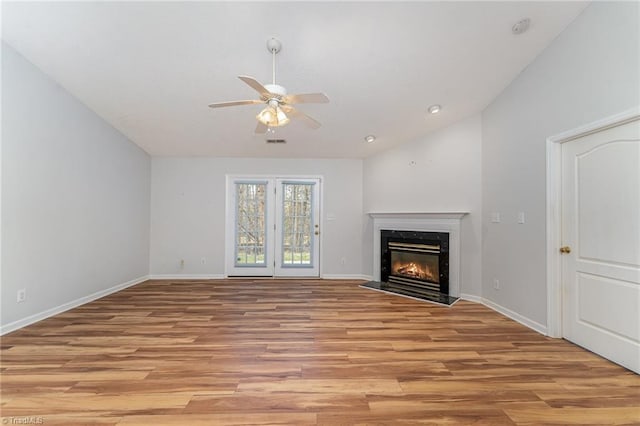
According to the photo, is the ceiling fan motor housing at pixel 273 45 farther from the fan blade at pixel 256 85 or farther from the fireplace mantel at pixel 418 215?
the fireplace mantel at pixel 418 215

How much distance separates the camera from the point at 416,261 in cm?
472

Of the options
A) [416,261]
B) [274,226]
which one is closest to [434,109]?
[416,261]

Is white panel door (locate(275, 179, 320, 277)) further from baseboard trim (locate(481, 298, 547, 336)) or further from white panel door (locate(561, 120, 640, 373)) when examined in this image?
white panel door (locate(561, 120, 640, 373))

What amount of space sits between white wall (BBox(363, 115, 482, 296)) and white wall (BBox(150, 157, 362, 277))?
44cm

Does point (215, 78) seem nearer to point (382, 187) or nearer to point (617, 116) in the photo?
point (382, 187)

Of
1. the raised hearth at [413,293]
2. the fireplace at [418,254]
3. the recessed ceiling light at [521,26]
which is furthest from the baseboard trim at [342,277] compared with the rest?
the recessed ceiling light at [521,26]

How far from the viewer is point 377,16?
96.3 inches

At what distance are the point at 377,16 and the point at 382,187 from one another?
3.11 meters

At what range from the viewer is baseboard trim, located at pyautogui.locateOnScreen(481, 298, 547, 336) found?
286 cm

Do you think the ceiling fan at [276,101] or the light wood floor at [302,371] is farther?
the ceiling fan at [276,101]

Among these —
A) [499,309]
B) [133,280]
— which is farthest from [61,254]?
[499,309]

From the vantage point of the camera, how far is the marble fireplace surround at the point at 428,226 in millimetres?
4176

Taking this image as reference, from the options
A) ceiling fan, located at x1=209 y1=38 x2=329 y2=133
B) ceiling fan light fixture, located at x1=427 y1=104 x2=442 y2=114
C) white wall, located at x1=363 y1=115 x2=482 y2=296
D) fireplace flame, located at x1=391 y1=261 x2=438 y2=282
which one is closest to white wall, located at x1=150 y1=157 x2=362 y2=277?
white wall, located at x1=363 y1=115 x2=482 y2=296

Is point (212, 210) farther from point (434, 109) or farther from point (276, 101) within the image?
point (434, 109)
